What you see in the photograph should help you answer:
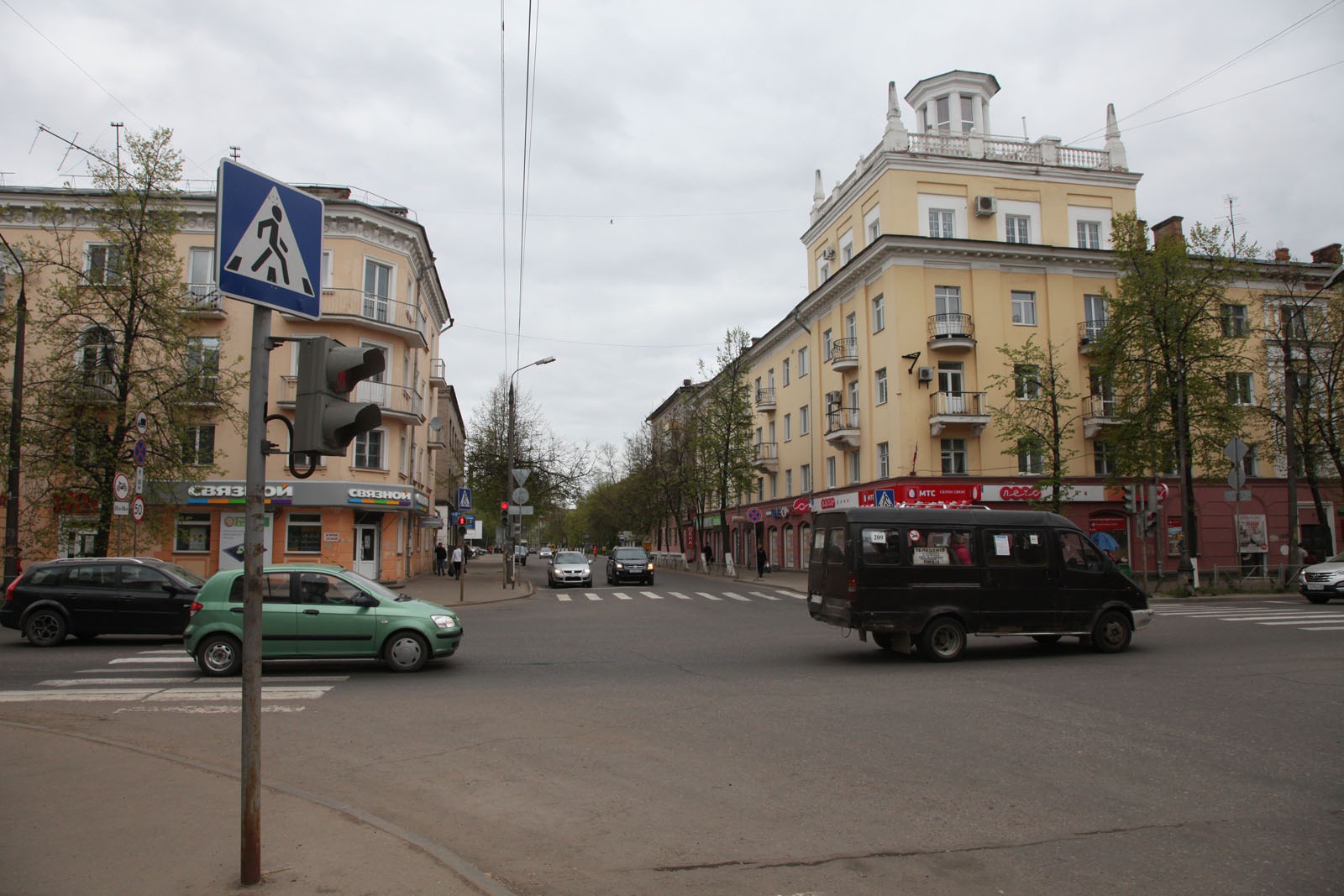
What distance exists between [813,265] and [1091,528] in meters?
19.7

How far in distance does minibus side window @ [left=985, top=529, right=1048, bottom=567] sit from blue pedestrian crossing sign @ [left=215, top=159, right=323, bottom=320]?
11194 mm

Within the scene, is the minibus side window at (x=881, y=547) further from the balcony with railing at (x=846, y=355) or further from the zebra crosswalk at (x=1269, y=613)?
the balcony with railing at (x=846, y=355)

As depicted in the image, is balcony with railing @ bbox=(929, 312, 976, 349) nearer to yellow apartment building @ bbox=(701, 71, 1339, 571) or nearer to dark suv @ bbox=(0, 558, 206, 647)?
yellow apartment building @ bbox=(701, 71, 1339, 571)

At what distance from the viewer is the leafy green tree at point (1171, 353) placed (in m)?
30.5

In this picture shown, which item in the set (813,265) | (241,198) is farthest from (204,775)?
(813,265)

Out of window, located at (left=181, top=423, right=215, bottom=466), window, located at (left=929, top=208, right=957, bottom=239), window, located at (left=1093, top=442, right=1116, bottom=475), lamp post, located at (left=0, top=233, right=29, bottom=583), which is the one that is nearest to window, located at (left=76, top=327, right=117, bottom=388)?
lamp post, located at (left=0, top=233, right=29, bottom=583)

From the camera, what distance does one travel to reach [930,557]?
42.6ft

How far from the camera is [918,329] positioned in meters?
37.0

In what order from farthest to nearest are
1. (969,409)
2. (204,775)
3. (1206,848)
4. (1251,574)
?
1. (969,409)
2. (1251,574)
3. (204,775)
4. (1206,848)

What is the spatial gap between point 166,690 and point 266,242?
27.6ft

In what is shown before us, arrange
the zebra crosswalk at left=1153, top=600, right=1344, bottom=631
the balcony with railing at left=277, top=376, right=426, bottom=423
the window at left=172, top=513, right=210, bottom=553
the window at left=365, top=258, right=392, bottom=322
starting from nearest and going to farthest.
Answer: the zebra crosswalk at left=1153, top=600, right=1344, bottom=631 < the window at left=172, top=513, right=210, bottom=553 < the balcony with railing at left=277, top=376, right=426, bottom=423 < the window at left=365, top=258, right=392, bottom=322

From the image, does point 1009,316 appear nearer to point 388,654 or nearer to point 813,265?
point 813,265

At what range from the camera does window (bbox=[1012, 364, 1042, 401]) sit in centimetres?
3242

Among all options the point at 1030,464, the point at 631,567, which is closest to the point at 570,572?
the point at 631,567
